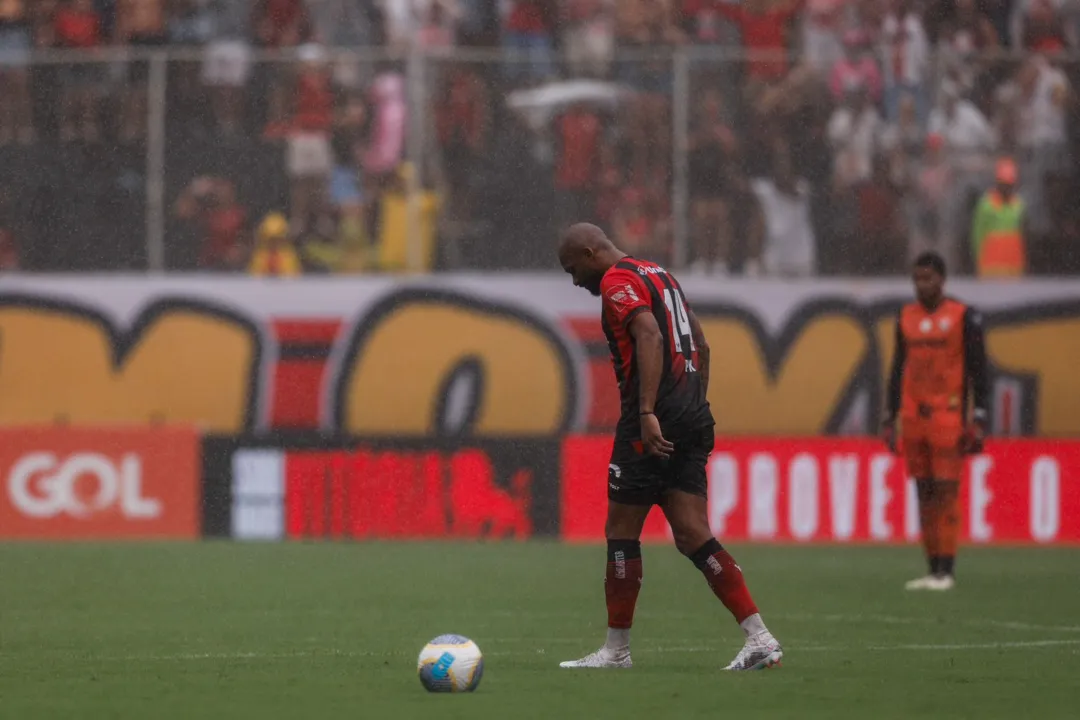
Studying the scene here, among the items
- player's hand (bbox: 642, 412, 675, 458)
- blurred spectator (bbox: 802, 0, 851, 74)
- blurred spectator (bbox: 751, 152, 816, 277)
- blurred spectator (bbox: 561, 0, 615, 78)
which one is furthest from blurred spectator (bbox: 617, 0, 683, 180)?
player's hand (bbox: 642, 412, 675, 458)

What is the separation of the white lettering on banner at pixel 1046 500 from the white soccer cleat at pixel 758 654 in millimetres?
11057

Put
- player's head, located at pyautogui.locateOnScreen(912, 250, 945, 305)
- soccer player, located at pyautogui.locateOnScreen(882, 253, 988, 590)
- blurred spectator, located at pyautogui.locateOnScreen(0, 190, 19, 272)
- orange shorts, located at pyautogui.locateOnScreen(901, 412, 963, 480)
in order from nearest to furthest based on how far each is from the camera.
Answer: player's head, located at pyautogui.locateOnScreen(912, 250, 945, 305), soccer player, located at pyautogui.locateOnScreen(882, 253, 988, 590), orange shorts, located at pyautogui.locateOnScreen(901, 412, 963, 480), blurred spectator, located at pyautogui.locateOnScreen(0, 190, 19, 272)

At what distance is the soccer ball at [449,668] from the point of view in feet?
27.7

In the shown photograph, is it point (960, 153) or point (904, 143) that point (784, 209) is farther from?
point (960, 153)

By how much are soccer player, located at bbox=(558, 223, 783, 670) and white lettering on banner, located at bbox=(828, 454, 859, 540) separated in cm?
1047

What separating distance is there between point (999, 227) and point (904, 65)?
1921mm

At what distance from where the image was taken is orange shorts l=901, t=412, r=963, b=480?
595 inches

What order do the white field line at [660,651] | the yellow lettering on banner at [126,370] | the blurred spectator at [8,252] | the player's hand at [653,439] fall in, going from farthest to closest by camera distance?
1. the yellow lettering on banner at [126,370]
2. the blurred spectator at [8,252]
3. the white field line at [660,651]
4. the player's hand at [653,439]

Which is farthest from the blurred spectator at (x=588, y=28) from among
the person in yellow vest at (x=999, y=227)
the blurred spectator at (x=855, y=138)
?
the person in yellow vest at (x=999, y=227)

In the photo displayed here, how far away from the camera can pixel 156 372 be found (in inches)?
865

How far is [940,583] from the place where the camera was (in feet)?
48.8

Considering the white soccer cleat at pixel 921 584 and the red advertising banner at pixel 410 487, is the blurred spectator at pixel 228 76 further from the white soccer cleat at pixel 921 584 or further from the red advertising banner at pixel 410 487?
the white soccer cleat at pixel 921 584

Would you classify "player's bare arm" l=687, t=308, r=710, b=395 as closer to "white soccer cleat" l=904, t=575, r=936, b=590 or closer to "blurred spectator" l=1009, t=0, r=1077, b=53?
"white soccer cleat" l=904, t=575, r=936, b=590

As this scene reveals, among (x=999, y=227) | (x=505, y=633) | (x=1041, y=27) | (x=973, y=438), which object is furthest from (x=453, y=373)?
(x=505, y=633)
